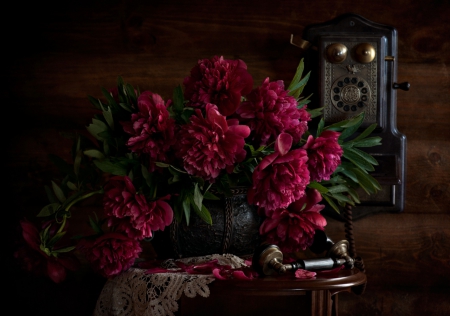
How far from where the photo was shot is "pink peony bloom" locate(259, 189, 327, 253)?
960 mm

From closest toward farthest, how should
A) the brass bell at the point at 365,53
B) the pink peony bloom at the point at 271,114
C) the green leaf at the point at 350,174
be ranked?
the pink peony bloom at the point at 271,114 → the green leaf at the point at 350,174 → the brass bell at the point at 365,53

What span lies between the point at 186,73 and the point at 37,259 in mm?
608

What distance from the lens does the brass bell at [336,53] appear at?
126 cm

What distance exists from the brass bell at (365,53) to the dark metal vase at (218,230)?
0.50 meters

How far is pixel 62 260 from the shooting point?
1.00m

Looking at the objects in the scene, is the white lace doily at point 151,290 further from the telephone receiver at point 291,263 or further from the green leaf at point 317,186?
the green leaf at point 317,186

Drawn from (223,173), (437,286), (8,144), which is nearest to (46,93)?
(8,144)

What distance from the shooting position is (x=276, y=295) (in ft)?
2.78

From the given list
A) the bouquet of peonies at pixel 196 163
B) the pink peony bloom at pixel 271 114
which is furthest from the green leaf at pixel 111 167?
the pink peony bloom at pixel 271 114

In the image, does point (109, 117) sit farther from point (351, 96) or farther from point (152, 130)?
point (351, 96)

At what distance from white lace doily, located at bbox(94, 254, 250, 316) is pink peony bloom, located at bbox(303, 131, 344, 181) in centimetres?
22

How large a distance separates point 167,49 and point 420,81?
0.66 m

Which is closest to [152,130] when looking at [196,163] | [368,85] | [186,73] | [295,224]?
[196,163]

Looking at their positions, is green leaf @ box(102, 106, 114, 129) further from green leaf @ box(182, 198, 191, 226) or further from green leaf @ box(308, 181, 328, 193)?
green leaf @ box(308, 181, 328, 193)
